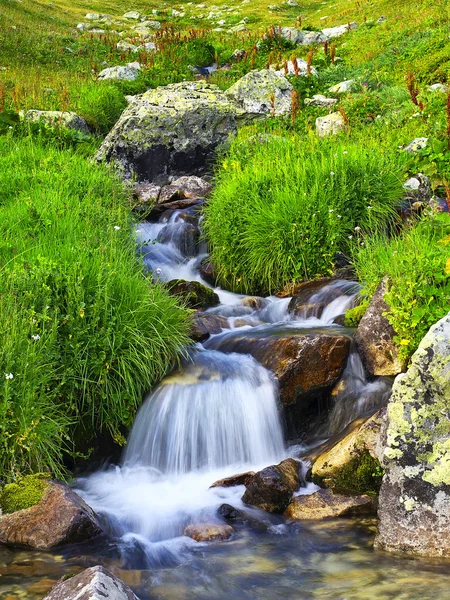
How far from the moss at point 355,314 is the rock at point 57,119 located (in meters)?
8.19

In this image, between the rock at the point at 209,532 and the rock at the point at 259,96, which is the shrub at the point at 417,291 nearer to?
the rock at the point at 209,532

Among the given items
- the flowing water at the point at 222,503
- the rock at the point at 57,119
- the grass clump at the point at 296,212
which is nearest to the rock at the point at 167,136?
the rock at the point at 57,119

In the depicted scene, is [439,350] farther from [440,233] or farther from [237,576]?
[440,233]

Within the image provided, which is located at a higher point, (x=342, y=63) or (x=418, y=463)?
(x=342, y=63)

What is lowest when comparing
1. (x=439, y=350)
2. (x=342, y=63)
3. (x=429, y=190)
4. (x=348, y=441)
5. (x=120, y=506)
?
(x=120, y=506)

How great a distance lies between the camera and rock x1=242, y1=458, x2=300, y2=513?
5.41m

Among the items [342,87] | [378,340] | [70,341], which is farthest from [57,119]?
[378,340]

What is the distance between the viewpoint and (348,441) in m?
5.68

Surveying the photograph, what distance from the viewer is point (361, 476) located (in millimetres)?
5516

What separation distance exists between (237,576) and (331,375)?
261 centimetres

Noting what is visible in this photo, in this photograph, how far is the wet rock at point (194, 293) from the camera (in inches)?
351

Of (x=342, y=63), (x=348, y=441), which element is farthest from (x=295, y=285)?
(x=342, y=63)

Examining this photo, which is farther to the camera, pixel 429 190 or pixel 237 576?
pixel 429 190

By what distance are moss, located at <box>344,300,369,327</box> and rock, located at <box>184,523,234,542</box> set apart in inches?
121
